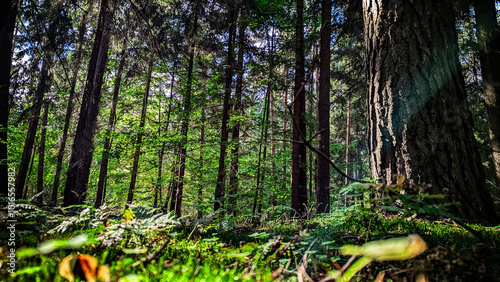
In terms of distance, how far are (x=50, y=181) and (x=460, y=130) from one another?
26698mm

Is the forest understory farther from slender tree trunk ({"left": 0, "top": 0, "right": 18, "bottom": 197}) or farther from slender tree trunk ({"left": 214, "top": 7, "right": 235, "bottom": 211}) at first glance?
slender tree trunk ({"left": 214, "top": 7, "right": 235, "bottom": 211})

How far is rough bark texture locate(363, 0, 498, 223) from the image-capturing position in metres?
2.43

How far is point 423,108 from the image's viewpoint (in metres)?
2.54

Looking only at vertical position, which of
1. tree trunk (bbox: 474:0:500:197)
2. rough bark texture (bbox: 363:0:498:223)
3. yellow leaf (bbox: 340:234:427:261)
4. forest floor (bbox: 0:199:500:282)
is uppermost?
tree trunk (bbox: 474:0:500:197)

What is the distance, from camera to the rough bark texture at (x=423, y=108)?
2.43 metres

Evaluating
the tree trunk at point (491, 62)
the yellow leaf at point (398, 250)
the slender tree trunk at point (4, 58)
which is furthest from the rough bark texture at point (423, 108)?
the slender tree trunk at point (4, 58)

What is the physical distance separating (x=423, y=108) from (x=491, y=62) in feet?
19.9

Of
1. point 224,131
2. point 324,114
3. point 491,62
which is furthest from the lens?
point 224,131

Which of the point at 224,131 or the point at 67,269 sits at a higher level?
the point at 224,131

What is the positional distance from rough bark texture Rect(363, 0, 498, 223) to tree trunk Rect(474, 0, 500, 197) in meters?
5.12

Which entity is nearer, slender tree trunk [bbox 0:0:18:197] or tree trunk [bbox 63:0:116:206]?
slender tree trunk [bbox 0:0:18:197]

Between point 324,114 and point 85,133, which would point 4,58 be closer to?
point 85,133

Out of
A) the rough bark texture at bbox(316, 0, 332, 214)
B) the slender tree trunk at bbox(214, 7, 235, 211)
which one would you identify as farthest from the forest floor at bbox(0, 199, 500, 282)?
the slender tree trunk at bbox(214, 7, 235, 211)

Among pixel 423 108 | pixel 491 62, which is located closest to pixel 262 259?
pixel 423 108
